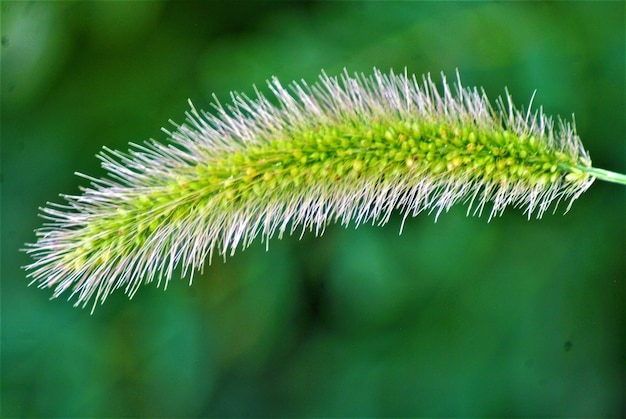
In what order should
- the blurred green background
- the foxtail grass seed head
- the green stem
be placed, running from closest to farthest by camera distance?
the green stem < the foxtail grass seed head < the blurred green background

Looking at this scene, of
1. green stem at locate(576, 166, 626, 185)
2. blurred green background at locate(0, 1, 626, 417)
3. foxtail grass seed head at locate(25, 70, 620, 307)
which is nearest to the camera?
green stem at locate(576, 166, 626, 185)

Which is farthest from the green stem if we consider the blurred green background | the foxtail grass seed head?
the blurred green background

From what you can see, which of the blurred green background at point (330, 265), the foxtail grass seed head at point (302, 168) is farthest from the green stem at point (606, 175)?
the blurred green background at point (330, 265)

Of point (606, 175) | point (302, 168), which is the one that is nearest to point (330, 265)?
point (302, 168)

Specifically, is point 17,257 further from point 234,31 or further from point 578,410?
point 578,410

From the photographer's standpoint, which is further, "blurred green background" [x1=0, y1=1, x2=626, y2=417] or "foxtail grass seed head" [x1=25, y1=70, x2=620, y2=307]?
"blurred green background" [x1=0, y1=1, x2=626, y2=417]

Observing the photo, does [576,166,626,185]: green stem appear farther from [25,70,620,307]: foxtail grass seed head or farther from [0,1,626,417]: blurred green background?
[0,1,626,417]: blurred green background

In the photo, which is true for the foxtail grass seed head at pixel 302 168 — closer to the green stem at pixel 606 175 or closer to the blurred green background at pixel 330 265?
the green stem at pixel 606 175
